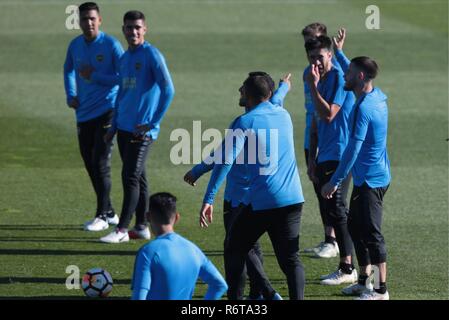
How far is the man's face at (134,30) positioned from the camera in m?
13.1

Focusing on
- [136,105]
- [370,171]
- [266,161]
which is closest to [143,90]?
[136,105]

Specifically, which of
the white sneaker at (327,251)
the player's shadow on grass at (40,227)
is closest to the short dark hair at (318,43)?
the white sneaker at (327,251)

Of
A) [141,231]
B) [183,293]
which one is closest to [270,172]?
[183,293]

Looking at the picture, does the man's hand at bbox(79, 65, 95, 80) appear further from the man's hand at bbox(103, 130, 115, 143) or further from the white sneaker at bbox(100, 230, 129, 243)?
the white sneaker at bbox(100, 230, 129, 243)

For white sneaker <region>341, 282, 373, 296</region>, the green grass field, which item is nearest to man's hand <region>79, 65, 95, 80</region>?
the green grass field

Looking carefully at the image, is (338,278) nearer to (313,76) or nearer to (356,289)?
(356,289)

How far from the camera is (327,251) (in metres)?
12.8

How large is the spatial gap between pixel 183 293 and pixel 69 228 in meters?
6.27

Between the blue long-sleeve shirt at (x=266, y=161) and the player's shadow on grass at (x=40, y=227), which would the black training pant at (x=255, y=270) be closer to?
the blue long-sleeve shirt at (x=266, y=161)

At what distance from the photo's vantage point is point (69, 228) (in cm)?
1392

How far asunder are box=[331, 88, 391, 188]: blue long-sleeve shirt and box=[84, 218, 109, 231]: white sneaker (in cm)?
411

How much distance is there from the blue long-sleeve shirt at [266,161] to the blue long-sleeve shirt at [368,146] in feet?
2.75

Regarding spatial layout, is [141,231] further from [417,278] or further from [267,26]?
[267,26]

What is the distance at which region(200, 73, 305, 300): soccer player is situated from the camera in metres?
9.59
